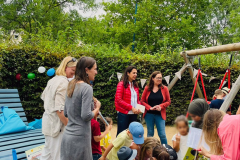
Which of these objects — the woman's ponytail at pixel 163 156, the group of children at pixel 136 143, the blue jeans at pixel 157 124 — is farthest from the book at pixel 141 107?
the woman's ponytail at pixel 163 156

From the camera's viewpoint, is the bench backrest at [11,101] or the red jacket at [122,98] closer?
the red jacket at [122,98]

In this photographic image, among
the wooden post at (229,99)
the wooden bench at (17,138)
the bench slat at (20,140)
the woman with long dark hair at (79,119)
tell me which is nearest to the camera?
the woman with long dark hair at (79,119)

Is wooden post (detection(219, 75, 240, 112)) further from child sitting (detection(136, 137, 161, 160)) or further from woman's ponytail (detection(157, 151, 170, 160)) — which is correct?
woman's ponytail (detection(157, 151, 170, 160))

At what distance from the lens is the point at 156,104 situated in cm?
408

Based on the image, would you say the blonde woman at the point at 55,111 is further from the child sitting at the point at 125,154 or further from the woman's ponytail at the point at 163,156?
the woman's ponytail at the point at 163,156

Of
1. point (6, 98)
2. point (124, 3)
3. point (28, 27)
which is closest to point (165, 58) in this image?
point (6, 98)

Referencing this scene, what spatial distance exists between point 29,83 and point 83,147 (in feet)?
13.3

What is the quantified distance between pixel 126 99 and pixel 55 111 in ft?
5.86

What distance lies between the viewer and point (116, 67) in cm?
636

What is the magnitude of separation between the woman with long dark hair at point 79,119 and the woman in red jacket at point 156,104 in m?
2.13

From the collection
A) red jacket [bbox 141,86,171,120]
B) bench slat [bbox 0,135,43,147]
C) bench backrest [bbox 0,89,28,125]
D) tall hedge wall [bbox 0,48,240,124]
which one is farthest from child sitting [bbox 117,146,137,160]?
tall hedge wall [bbox 0,48,240,124]

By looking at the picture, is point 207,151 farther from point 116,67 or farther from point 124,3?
point 124,3

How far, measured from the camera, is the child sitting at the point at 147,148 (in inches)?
108

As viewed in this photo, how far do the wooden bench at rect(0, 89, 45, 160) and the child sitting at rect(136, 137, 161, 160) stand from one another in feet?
5.52
